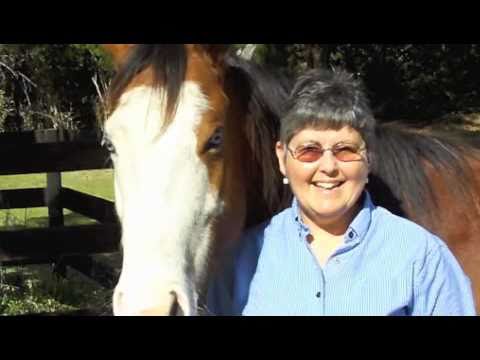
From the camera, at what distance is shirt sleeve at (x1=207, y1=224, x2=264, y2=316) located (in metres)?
2.05

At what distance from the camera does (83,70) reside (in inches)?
425

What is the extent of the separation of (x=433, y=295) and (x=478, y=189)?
1.19 meters

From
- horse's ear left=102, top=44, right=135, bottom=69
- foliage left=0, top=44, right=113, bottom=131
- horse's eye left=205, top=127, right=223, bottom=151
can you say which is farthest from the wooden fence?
horse's eye left=205, top=127, right=223, bottom=151

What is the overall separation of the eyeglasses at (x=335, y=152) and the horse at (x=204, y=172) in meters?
0.37

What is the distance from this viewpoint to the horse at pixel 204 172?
6.32 ft

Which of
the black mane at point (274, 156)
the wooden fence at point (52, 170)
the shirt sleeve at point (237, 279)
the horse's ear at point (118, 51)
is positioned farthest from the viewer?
the wooden fence at point (52, 170)

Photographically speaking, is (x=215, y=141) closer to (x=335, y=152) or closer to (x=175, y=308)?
(x=335, y=152)

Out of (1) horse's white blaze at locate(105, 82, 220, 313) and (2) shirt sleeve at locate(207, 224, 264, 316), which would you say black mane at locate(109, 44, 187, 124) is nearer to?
(1) horse's white blaze at locate(105, 82, 220, 313)

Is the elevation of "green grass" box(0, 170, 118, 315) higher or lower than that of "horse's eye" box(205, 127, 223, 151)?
lower

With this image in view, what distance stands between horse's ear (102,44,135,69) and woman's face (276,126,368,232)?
0.80m

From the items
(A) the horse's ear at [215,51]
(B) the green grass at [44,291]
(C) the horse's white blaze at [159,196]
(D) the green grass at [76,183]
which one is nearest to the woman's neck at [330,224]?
(C) the horse's white blaze at [159,196]

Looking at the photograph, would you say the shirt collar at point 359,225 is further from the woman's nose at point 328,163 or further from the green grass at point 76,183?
the green grass at point 76,183

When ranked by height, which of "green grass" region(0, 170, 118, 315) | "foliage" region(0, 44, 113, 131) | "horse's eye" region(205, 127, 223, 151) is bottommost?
"green grass" region(0, 170, 118, 315)

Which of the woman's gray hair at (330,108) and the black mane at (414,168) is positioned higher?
the woman's gray hair at (330,108)
